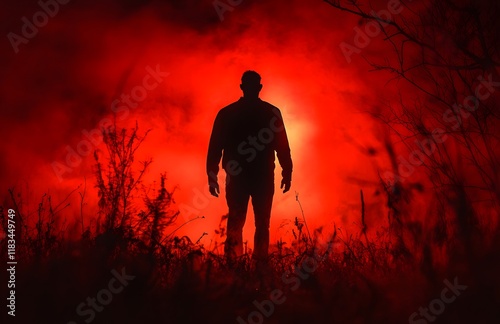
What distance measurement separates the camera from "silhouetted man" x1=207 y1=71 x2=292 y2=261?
791 cm

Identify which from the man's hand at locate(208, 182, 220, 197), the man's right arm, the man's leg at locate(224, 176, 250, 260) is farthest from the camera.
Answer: the man's right arm

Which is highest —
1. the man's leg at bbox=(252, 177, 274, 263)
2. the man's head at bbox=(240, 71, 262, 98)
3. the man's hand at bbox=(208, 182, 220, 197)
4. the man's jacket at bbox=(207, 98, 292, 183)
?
the man's head at bbox=(240, 71, 262, 98)

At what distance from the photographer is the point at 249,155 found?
800 cm

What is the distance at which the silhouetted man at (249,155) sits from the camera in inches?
311

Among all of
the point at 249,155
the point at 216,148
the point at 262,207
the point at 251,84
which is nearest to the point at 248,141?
the point at 249,155

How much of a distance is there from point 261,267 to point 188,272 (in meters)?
0.87

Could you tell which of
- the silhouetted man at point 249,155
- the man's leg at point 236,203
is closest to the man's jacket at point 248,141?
the silhouetted man at point 249,155

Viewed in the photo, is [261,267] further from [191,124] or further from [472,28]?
[191,124]

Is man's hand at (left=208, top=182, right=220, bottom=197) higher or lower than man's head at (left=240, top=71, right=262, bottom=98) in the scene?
lower

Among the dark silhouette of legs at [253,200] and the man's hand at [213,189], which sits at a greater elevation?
the man's hand at [213,189]

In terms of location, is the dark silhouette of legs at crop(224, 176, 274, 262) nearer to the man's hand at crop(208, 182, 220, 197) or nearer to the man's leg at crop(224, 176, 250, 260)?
the man's leg at crop(224, 176, 250, 260)

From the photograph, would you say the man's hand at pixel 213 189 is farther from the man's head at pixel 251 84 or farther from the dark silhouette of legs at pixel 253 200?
the man's head at pixel 251 84

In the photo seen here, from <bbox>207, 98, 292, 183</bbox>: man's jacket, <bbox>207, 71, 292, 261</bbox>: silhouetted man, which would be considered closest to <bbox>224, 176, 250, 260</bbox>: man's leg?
<bbox>207, 71, 292, 261</bbox>: silhouetted man

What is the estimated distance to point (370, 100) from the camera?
34.9ft
